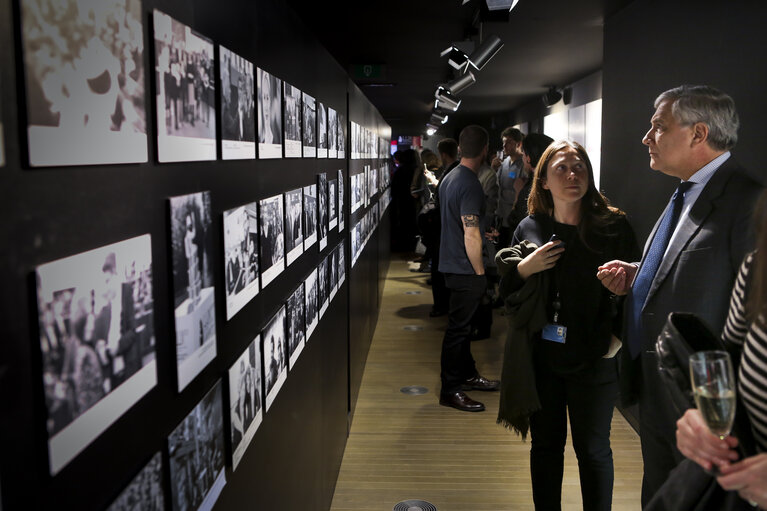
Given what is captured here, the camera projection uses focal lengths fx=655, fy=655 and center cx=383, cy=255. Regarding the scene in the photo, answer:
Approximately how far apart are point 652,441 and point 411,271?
8.87 metres

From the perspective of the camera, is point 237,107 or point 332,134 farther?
point 332,134

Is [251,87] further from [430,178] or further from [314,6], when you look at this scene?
[430,178]

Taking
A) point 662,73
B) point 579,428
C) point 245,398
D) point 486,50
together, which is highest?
point 486,50

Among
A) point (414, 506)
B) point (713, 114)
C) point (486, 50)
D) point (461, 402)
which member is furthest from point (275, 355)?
point (486, 50)

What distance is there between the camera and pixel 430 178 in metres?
10.4

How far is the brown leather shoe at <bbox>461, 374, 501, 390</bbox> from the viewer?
5266 millimetres

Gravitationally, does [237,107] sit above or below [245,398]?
above

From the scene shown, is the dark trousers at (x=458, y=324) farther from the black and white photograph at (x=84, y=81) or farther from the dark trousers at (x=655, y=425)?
the black and white photograph at (x=84, y=81)

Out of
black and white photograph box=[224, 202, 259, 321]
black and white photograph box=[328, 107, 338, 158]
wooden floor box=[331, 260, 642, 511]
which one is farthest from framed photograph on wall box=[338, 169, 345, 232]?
black and white photograph box=[224, 202, 259, 321]

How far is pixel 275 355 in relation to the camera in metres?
2.05

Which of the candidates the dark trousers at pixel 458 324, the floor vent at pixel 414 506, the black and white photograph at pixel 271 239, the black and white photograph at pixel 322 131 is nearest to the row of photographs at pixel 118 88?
the black and white photograph at pixel 271 239

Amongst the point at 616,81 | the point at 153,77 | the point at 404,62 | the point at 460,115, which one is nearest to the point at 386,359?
the point at 616,81

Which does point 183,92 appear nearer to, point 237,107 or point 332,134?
point 237,107

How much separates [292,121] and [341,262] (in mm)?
1677
